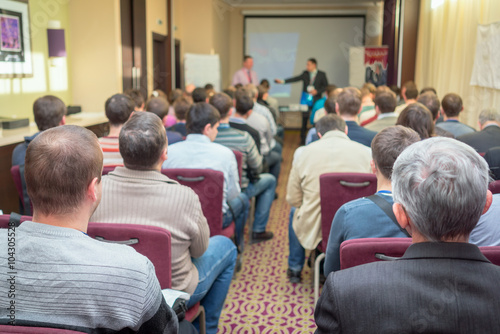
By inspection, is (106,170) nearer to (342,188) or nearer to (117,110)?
(117,110)

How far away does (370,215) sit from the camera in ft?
5.87

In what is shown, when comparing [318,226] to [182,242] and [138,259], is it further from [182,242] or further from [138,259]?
[138,259]

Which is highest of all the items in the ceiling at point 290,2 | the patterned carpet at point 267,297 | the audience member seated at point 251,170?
the ceiling at point 290,2

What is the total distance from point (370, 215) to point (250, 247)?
2.30 meters

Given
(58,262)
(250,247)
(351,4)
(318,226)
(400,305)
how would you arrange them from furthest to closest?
(351,4), (250,247), (318,226), (58,262), (400,305)

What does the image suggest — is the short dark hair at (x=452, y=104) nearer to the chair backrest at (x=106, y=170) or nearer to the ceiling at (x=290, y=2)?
the chair backrest at (x=106, y=170)

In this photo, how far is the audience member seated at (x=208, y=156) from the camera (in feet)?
9.63

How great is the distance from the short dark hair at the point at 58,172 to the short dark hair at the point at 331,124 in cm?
218

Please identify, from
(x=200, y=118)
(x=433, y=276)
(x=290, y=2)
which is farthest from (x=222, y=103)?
(x=290, y=2)

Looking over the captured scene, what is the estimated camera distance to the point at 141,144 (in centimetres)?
197

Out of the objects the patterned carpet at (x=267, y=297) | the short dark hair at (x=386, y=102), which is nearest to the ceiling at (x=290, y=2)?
the short dark hair at (x=386, y=102)

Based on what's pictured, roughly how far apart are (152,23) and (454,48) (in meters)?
4.83

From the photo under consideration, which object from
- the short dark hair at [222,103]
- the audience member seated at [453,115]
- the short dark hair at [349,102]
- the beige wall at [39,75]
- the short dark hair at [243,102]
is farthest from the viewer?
the beige wall at [39,75]

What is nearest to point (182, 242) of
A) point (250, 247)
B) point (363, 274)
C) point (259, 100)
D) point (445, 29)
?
point (363, 274)
